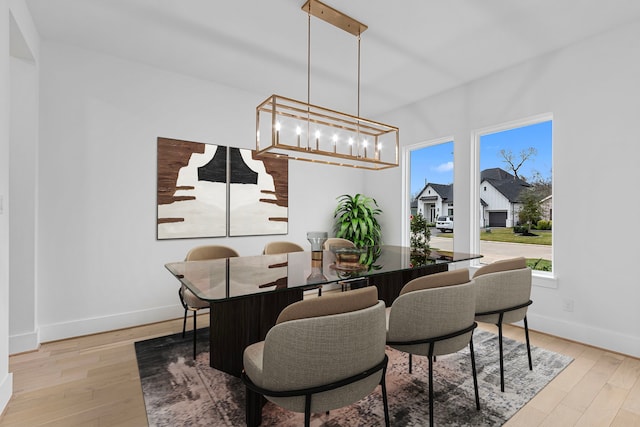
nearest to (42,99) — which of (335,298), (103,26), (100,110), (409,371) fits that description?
(100,110)

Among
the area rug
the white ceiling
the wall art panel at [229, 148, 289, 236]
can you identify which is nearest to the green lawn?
the area rug

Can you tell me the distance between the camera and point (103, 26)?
2717 millimetres

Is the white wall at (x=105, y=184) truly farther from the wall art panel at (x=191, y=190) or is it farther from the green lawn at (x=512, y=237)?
the green lawn at (x=512, y=237)

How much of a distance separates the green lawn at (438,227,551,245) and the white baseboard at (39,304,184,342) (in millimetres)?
3748

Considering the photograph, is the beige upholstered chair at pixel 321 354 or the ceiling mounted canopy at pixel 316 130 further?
the ceiling mounted canopy at pixel 316 130

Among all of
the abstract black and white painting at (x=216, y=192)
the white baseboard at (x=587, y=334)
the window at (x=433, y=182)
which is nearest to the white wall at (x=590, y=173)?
the white baseboard at (x=587, y=334)

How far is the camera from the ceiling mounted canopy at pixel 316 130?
2.39 meters

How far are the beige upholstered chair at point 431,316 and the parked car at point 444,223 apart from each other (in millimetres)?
2594

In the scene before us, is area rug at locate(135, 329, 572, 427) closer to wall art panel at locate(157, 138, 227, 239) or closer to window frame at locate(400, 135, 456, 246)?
wall art panel at locate(157, 138, 227, 239)

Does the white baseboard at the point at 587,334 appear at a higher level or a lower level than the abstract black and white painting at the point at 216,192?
lower

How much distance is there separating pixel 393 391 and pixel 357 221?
A: 281 centimetres

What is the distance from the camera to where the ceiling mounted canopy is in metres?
2.39

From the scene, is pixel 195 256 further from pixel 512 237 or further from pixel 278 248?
pixel 512 237

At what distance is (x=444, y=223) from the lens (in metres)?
4.28
